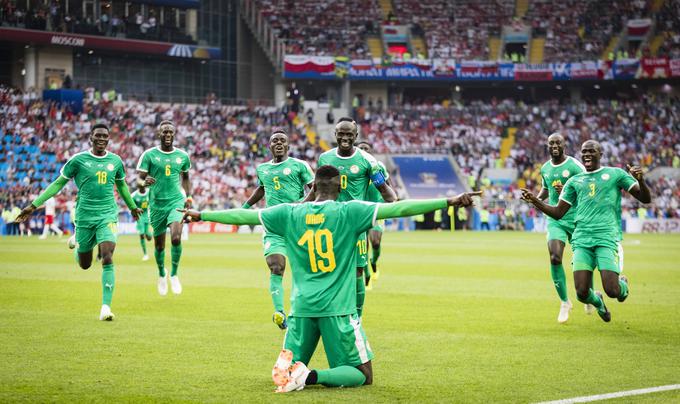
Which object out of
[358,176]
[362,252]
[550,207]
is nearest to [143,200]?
[358,176]

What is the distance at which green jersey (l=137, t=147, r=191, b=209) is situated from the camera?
685 inches

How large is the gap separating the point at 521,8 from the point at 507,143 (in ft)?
44.4

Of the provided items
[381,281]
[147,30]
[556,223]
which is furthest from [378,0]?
[556,223]

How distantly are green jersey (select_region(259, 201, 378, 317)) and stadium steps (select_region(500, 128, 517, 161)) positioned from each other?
5725cm

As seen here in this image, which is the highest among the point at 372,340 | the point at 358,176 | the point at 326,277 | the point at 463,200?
the point at 463,200

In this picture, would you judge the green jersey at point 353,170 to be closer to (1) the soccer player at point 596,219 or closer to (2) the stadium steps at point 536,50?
(1) the soccer player at point 596,219

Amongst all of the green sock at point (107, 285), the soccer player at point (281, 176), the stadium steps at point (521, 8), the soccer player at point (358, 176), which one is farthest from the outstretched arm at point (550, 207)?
the stadium steps at point (521, 8)

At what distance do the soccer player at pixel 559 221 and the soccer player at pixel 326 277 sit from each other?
644 cm

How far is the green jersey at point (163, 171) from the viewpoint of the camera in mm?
17406

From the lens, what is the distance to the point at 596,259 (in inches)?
508

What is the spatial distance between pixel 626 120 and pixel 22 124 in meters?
40.1

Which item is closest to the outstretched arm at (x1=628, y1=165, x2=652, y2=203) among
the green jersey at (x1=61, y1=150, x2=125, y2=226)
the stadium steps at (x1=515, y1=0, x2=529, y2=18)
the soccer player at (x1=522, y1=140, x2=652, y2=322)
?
the soccer player at (x1=522, y1=140, x2=652, y2=322)

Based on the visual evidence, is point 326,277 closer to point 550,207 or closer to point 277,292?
point 550,207

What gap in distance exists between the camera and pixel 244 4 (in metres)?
71.0
